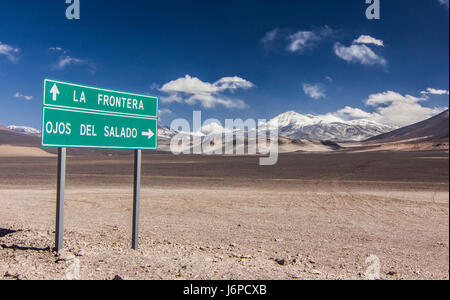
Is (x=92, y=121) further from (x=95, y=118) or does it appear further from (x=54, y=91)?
(x=54, y=91)

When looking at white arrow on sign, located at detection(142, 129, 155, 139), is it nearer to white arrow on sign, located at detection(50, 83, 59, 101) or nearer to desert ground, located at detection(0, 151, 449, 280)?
white arrow on sign, located at detection(50, 83, 59, 101)

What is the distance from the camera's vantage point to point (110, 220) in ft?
29.8

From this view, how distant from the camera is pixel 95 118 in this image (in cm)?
575

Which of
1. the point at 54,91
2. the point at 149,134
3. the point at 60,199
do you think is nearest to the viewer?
the point at 54,91

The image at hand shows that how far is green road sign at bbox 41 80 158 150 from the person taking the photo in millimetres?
5281

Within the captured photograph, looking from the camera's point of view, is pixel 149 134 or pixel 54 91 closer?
pixel 54 91

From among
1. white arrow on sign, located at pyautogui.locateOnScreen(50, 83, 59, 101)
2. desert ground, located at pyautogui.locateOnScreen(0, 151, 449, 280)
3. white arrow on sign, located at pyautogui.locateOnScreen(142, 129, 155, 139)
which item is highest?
white arrow on sign, located at pyautogui.locateOnScreen(50, 83, 59, 101)

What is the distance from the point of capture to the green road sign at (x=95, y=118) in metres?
5.28

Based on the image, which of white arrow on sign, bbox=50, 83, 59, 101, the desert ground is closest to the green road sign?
white arrow on sign, bbox=50, 83, 59, 101

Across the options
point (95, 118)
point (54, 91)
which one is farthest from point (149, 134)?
point (54, 91)

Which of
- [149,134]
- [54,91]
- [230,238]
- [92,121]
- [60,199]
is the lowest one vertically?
[230,238]

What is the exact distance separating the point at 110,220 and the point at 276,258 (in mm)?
4923
